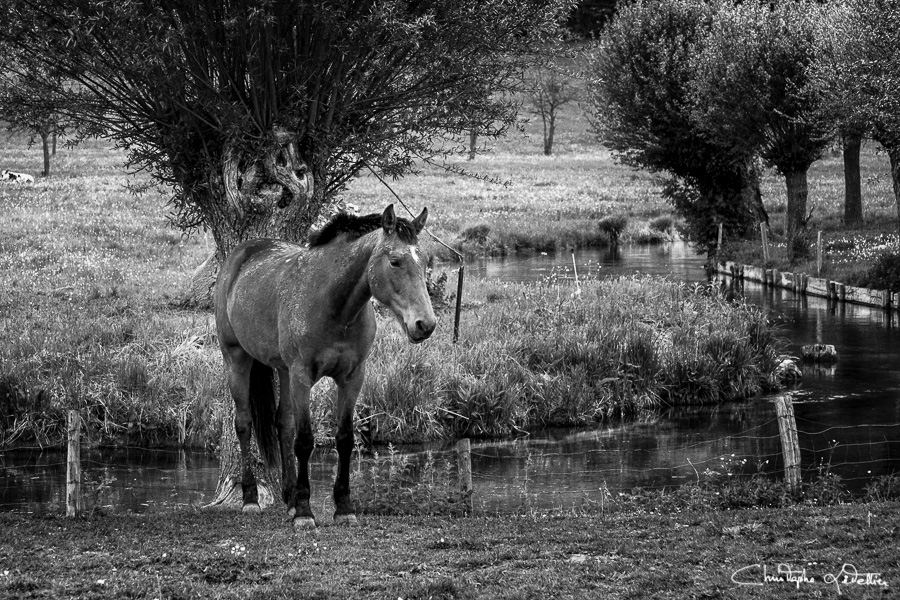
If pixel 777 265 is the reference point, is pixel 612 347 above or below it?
below

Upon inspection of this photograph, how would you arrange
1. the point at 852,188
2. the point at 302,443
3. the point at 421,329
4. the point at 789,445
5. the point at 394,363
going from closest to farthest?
the point at 421,329 < the point at 302,443 < the point at 789,445 < the point at 394,363 < the point at 852,188

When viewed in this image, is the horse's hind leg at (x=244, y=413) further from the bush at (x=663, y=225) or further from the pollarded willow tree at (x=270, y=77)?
the bush at (x=663, y=225)

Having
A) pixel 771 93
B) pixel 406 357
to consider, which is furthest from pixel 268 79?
pixel 771 93

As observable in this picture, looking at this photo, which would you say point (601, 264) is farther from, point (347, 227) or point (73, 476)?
point (347, 227)

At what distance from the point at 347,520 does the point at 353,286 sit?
2145mm

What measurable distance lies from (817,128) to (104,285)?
80.0 ft

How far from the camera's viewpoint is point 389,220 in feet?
26.0

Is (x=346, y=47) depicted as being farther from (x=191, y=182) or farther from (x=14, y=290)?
(x=14, y=290)

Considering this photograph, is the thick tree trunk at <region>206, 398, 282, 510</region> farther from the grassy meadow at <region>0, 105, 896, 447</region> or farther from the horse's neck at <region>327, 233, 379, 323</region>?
the grassy meadow at <region>0, 105, 896, 447</region>

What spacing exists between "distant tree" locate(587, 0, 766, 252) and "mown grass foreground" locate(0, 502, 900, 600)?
34182 millimetres

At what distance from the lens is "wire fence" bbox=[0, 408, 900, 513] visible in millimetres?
12789

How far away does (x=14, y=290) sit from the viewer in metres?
25.0

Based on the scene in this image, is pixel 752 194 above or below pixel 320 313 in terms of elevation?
above

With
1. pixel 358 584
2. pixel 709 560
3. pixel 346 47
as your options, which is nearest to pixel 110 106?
pixel 346 47
